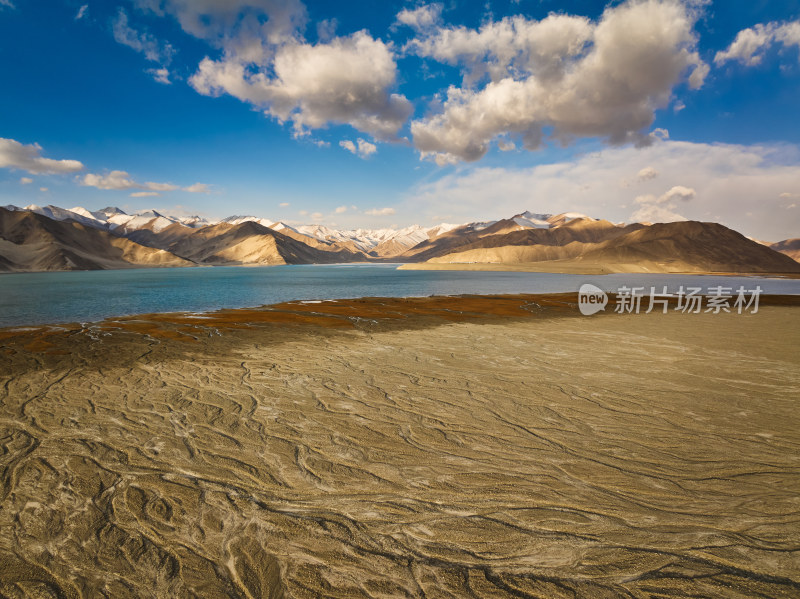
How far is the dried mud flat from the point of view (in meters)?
3.67

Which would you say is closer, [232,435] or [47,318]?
[232,435]

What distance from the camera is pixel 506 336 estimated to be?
17.7 meters

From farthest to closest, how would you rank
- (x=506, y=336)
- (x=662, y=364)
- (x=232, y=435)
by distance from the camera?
(x=506, y=336) < (x=662, y=364) < (x=232, y=435)

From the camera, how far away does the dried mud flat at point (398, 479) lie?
3672mm

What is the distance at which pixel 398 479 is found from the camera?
5.34 m

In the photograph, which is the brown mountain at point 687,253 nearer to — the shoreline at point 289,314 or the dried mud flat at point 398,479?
the shoreline at point 289,314

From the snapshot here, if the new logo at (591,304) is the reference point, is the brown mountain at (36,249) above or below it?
above

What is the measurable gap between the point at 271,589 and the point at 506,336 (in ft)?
50.8

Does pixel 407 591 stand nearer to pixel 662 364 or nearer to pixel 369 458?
pixel 369 458

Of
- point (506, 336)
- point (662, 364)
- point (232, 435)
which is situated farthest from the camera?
point (506, 336)

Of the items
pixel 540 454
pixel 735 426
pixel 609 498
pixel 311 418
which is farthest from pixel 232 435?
pixel 735 426

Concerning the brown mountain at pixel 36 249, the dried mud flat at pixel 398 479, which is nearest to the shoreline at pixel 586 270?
the dried mud flat at pixel 398 479

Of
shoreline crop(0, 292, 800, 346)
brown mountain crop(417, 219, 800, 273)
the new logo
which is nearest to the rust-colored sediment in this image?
shoreline crop(0, 292, 800, 346)

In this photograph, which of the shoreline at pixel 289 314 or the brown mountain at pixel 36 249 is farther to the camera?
the brown mountain at pixel 36 249
